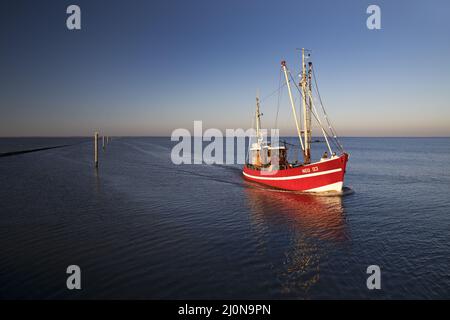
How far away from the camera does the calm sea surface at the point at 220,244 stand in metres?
12.7

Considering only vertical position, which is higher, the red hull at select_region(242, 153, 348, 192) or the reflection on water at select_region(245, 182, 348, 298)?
the red hull at select_region(242, 153, 348, 192)

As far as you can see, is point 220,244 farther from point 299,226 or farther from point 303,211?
point 303,211

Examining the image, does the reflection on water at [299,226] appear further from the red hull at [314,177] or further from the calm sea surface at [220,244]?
the red hull at [314,177]

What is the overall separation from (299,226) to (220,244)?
25.8 ft

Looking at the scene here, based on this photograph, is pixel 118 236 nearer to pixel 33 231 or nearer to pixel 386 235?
pixel 33 231

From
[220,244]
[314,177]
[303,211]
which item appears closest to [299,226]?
[303,211]

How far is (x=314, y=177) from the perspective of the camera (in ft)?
110

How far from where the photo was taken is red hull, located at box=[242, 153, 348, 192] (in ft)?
104

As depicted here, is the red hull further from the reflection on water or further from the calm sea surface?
the calm sea surface

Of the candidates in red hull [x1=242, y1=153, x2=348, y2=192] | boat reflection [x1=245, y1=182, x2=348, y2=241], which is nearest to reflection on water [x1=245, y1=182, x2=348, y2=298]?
boat reflection [x1=245, y1=182, x2=348, y2=241]

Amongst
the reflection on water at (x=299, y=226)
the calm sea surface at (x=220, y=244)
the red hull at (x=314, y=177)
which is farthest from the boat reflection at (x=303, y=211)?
the red hull at (x=314, y=177)

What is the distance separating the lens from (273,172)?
39.2m

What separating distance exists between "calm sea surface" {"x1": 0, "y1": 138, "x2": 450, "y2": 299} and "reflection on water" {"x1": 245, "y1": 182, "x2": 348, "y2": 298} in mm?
91
